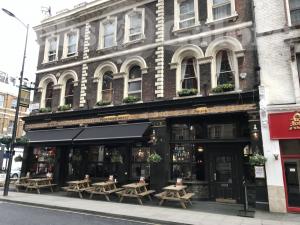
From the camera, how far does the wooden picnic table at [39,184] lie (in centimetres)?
1653

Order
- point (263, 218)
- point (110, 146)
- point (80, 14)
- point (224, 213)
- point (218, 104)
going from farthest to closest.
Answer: point (80, 14) → point (110, 146) → point (218, 104) → point (224, 213) → point (263, 218)

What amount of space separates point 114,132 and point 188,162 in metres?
4.50

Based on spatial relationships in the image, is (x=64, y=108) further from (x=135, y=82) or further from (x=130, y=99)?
(x=135, y=82)

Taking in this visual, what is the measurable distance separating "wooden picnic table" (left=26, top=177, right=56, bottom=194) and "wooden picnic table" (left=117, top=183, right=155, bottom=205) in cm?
591

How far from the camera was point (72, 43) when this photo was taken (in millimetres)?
20375

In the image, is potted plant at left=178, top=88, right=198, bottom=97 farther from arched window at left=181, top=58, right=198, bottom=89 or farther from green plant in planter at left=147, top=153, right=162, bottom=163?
green plant in planter at left=147, top=153, right=162, bottom=163

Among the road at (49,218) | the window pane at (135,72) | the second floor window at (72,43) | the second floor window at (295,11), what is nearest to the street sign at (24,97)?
the second floor window at (72,43)

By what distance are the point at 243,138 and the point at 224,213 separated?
12.6 ft

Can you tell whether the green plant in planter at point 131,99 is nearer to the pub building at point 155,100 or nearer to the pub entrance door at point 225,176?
the pub building at point 155,100

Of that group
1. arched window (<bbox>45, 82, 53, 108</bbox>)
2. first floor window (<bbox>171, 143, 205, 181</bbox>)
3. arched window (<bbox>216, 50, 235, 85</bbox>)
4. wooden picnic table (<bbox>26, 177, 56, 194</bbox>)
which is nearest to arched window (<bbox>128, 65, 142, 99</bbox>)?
first floor window (<bbox>171, 143, 205, 181</bbox>)

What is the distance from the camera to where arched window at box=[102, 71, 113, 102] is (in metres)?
17.5

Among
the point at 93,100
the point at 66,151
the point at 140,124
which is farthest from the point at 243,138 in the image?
the point at 66,151

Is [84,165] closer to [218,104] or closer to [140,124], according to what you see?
[140,124]

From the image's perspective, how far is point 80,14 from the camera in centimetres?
1973
